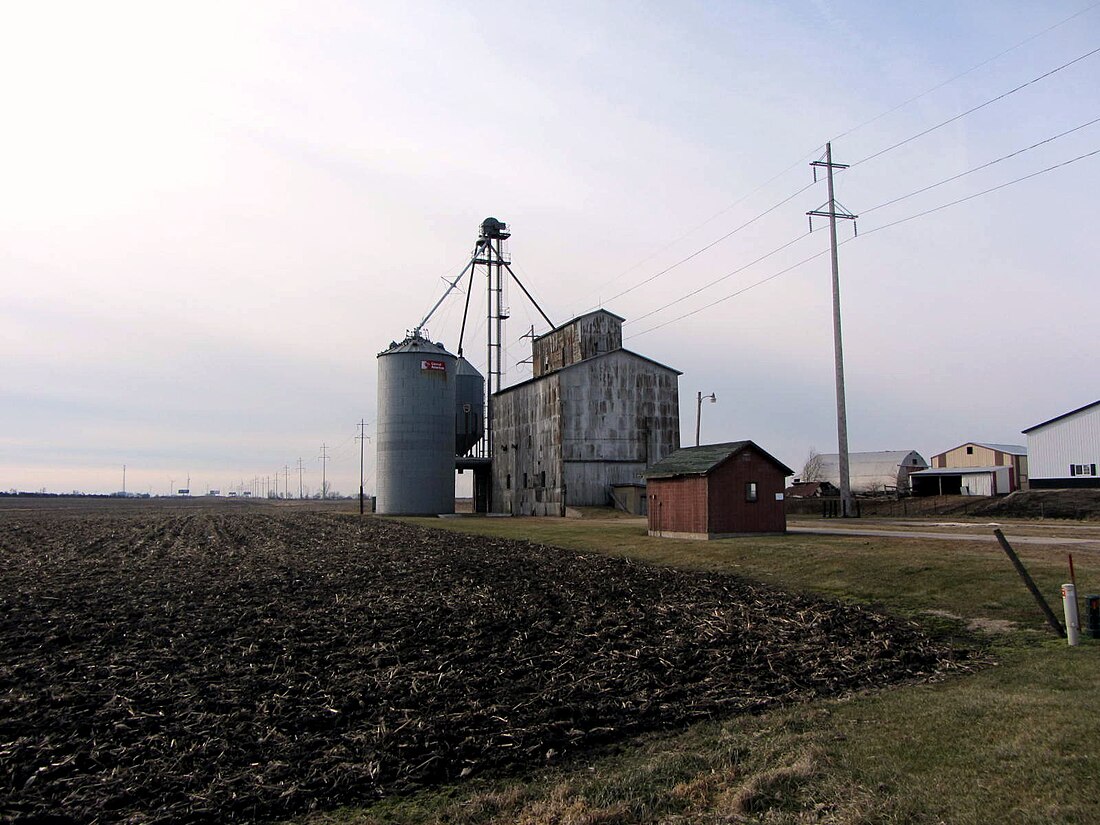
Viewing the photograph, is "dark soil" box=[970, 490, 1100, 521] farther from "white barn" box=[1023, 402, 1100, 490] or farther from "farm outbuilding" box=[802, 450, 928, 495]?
"farm outbuilding" box=[802, 450, 928, 495]

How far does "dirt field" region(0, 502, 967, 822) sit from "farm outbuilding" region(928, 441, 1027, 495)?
66.1 m

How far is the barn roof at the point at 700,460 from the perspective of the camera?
34.1 meters

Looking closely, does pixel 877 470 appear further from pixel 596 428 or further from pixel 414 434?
pixel 414 434

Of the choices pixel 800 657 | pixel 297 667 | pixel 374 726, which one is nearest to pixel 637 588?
pixel 800 657

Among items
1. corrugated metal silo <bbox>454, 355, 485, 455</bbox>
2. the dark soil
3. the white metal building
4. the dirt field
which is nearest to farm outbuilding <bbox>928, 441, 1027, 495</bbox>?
the white metal building

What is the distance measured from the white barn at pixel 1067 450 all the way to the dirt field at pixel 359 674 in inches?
1854

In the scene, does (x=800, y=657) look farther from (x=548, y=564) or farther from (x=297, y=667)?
(x=548, y=564)

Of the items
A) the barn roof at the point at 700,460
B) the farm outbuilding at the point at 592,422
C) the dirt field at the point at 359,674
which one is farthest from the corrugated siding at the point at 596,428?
the dirt field at the point at 359,674

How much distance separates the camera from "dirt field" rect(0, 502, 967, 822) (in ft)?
27.3

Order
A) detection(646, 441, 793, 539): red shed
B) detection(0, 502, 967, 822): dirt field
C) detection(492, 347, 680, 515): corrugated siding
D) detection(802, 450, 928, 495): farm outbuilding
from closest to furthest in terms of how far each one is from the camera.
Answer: detection(0, 502, 967, 822): dirt field
detection(646, 441, 793, 539): red shed
detection(492, 347, 680, 515): corrugated siding
detection(802, 450, 928, 495): farm outbuilding

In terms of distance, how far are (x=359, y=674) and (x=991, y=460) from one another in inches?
3506

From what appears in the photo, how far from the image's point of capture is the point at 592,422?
2386 inches

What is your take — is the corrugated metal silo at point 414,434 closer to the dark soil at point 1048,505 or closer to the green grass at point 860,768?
the dark soil at point 1048,505

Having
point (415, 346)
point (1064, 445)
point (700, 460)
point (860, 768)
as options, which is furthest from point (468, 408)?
point (860, 768)
